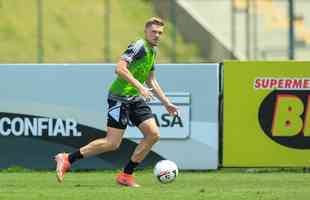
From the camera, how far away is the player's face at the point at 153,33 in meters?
14.1

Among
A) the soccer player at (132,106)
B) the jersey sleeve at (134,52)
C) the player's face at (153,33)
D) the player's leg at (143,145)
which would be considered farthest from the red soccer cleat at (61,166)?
the player's face at (153,33)

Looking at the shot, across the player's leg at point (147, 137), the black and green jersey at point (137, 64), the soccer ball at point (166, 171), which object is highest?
the black and green jersey at point (137, 64)

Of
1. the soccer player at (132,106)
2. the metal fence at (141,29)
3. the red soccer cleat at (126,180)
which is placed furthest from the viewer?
the metal fence at (141,29)

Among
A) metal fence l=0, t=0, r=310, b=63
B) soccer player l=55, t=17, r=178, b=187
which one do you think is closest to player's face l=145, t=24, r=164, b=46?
soccer player l=55, t=17, r=178, b=187

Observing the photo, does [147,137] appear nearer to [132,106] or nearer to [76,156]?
[132,106]

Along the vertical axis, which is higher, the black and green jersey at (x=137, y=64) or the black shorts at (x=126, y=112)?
the black and green jersey at (x=137, y=64)

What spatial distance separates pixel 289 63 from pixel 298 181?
8.12ft

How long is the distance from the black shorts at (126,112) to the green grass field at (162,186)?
0.79 metres

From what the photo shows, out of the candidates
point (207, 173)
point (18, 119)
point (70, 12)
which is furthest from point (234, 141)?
point (70, 12)

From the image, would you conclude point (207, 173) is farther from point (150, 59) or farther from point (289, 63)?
point (150, 59)

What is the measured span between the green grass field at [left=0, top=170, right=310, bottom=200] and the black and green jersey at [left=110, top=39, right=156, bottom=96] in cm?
118

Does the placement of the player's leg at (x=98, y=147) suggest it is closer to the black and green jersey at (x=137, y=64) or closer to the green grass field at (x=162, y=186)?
the green grass field at (x=162, y=186)

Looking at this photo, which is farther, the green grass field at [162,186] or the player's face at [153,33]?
the player's face at [153,33]

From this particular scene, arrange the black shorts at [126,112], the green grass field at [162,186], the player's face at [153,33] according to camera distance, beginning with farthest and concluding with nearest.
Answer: the black shorts at [126,112], the player's face at [153,33], the green grass field at [162,186]
